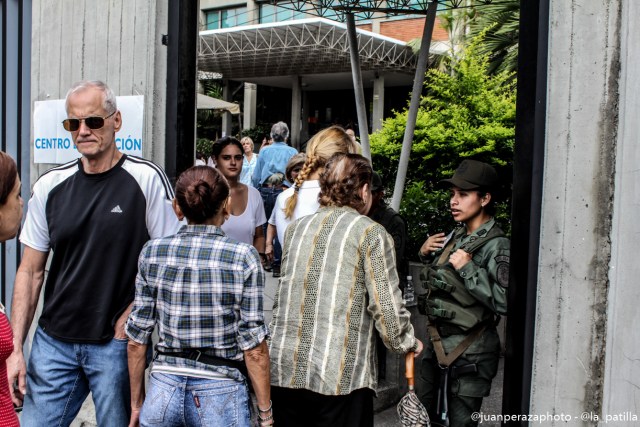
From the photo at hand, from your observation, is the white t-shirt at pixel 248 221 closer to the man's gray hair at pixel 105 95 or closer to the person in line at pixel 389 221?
the person in line at pixel 389 221

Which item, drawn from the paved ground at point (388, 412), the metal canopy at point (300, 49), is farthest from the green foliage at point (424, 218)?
the metal canopy at point (300, 49)

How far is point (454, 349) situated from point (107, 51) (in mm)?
2809

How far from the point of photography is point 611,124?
258 cm

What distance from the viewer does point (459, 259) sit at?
3375mm

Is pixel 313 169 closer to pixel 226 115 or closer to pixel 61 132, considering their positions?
pixel 61 132

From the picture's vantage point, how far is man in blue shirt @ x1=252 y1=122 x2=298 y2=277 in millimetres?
8742

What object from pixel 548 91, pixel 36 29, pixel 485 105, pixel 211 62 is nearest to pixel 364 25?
pixel 211 62

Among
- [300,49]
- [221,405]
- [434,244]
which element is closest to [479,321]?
[434,244]

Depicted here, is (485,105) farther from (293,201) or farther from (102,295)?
(102,295)

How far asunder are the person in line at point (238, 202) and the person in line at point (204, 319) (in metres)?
1.81

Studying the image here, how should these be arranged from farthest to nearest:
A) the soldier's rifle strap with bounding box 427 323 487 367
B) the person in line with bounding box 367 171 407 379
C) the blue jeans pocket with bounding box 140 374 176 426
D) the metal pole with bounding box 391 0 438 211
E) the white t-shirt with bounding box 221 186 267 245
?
the metal pole with bounding box 391 0 438 211
the white t-shirt with bounding box 221 186 267 245
the person in line with bounding box 367 171 407 379
the soldier's rifle strap with bounding box 427 323 487 367
the blue jeans pocket with bounding box 140 374 176 426

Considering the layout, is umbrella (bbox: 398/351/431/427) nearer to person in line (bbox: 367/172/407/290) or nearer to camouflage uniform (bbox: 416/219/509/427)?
camouflage uniform (bbox: 416/219/509/427)

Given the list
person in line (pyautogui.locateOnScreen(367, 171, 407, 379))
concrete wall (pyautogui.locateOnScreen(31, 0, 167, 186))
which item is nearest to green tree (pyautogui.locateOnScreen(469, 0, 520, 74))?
person in line (pyautogui.locateOnScreen(367, 171, 407, 379))

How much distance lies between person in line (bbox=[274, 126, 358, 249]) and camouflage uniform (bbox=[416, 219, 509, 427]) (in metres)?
0.85
